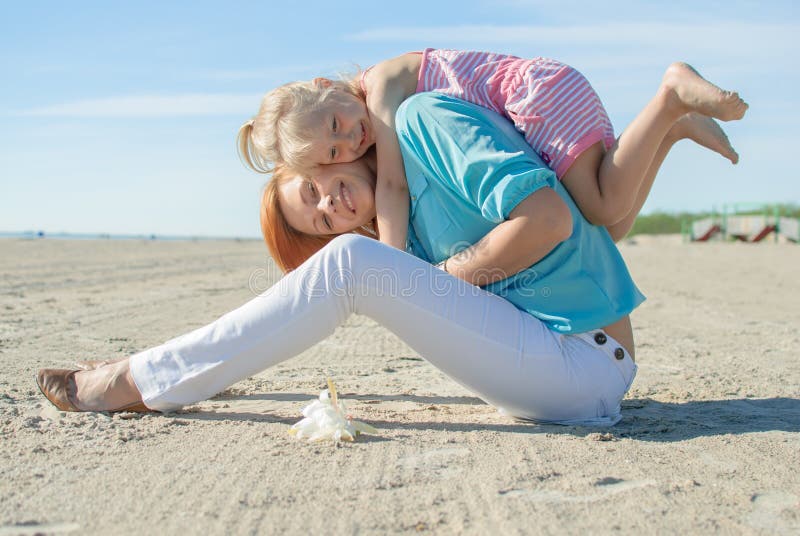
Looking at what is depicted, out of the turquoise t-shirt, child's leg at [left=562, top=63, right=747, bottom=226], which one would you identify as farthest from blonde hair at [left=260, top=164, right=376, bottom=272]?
child's leg at [left=562, top=63, right=747, bottom=226]

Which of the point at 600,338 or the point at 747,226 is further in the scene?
the point at 747,226

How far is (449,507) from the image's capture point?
67.3 inches

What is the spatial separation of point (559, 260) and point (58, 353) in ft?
9.15

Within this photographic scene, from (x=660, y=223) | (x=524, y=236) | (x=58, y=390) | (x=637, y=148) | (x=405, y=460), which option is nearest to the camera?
(x=405, y=460)

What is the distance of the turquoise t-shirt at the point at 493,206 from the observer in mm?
2305

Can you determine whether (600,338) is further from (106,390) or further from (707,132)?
(106,390)

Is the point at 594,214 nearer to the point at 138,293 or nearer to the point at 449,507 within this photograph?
the point at 449,507

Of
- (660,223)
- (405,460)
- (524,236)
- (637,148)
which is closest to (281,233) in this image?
(524,236)

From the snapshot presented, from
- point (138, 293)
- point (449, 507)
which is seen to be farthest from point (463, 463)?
point (138, 293)

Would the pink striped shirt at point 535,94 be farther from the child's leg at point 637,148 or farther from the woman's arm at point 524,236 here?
the woman's arm at point 524,236

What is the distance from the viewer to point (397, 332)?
2.40 meters

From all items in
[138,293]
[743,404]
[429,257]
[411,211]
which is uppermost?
[411,211]

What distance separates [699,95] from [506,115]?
626 millimetres

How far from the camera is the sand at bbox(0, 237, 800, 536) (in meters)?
1.65
